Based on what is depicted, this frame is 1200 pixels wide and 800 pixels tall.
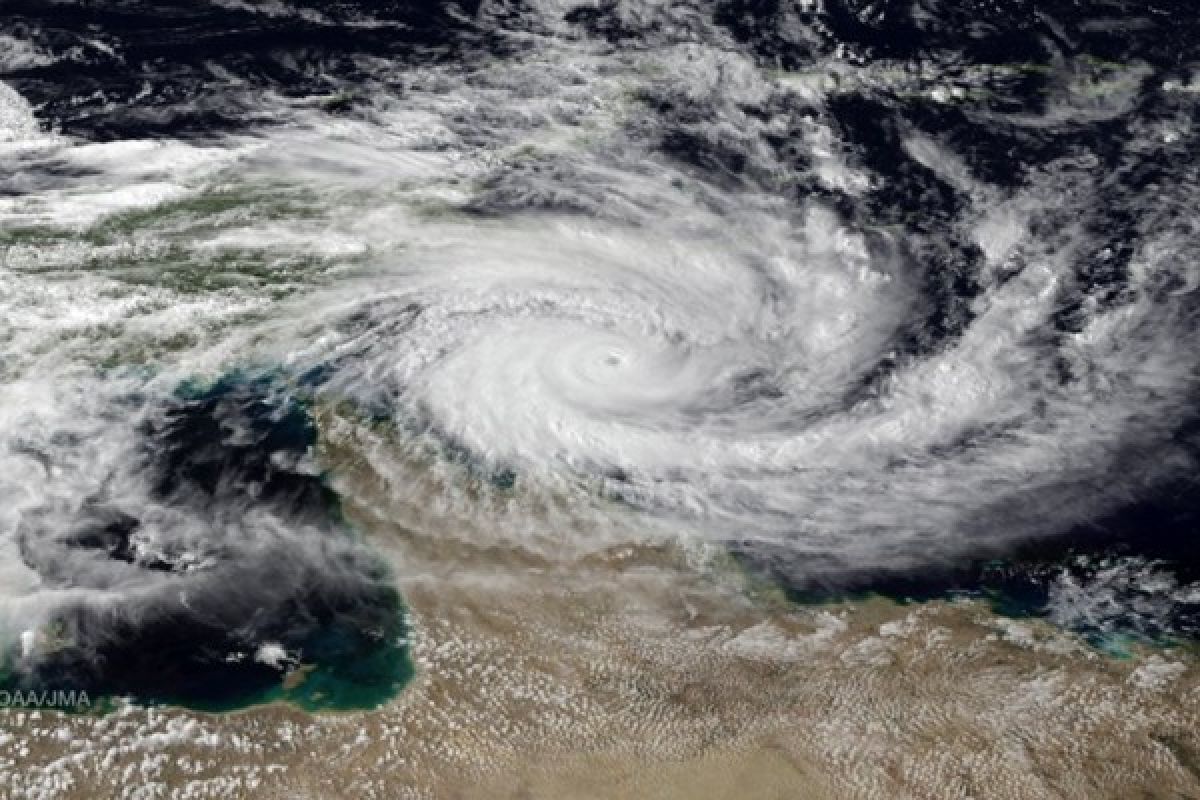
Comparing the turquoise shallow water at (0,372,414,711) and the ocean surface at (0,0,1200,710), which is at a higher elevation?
the ocean surface at (0,0,1200,710)

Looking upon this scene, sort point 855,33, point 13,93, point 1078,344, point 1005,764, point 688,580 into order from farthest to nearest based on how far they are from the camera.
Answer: point 855,33
point 13,93
point 1078,344
point 688,580
point 1005,764

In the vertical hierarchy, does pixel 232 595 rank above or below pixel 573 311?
below

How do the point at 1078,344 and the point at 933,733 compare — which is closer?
the point at 933,733

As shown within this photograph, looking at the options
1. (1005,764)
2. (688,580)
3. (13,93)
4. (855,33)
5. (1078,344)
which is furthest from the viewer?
(855,33)

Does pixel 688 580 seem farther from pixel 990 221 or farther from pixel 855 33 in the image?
pixel 855 33

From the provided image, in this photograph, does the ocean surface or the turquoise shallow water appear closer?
the turquoise shallow water

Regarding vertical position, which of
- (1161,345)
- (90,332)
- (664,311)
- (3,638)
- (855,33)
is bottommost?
(3,638)

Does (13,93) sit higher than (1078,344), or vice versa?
(1078,344)

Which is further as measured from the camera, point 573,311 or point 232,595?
point 573,311

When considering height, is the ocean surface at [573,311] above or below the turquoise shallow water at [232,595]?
above

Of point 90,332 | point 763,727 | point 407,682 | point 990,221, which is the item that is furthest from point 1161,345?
point 90,332

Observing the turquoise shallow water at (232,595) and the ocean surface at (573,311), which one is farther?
the ocean surface at (573,311)
